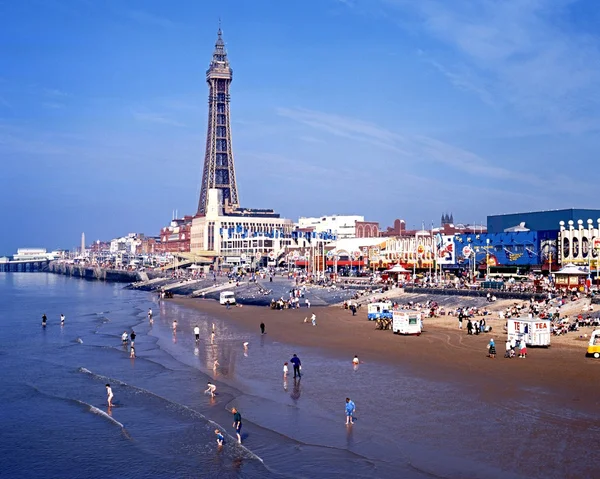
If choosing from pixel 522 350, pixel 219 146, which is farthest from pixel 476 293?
pixel 219 146

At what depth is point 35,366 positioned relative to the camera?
2992cm

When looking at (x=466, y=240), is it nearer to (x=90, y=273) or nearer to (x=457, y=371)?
(x=457, y=371)

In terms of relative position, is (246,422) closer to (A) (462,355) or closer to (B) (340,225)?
(A) (462,355)

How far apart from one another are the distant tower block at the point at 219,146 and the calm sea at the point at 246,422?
470 feet

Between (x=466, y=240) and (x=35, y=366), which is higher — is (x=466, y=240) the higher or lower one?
the higher one

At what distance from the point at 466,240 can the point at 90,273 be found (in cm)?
12471

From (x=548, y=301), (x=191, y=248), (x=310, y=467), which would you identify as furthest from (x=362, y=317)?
(x=191, y=248)

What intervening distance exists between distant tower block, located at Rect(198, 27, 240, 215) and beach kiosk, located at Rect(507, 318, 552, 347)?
14350 centimetres

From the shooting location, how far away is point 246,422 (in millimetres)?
19234

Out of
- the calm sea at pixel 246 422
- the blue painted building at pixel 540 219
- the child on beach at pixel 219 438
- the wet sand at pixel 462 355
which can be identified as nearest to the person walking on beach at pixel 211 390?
the calm sea at pixel 246 422

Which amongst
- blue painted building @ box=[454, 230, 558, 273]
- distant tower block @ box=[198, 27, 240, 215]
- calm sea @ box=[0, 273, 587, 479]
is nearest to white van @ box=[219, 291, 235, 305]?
blue painted building @ box=[454, 230, 558, 273]

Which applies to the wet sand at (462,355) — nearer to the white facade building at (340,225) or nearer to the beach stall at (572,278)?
the beach stall at (572,278)

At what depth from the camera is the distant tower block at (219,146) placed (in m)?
176

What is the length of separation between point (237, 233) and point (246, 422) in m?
117
